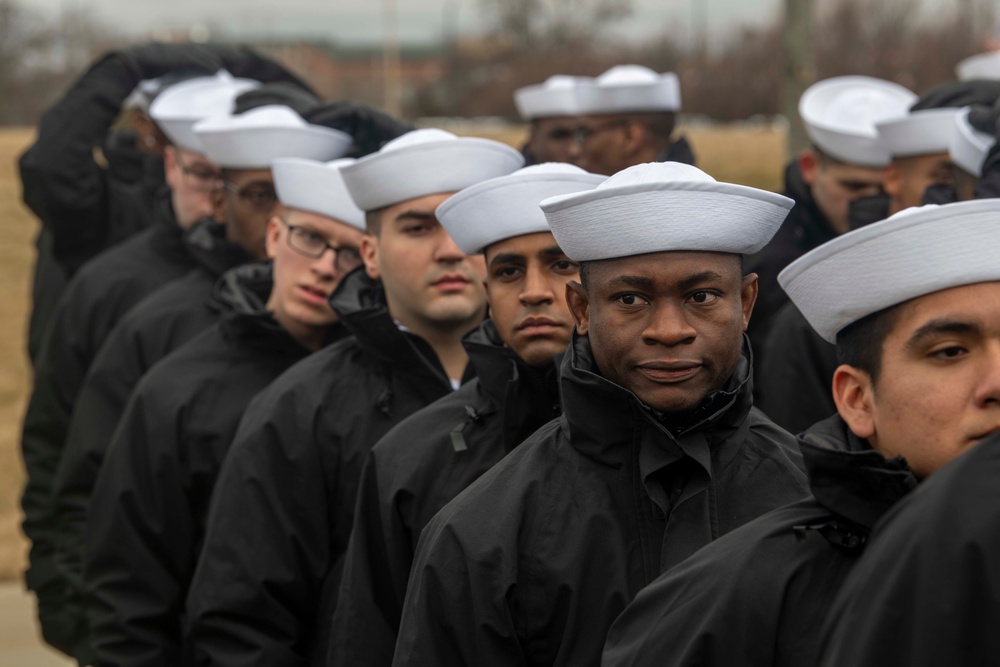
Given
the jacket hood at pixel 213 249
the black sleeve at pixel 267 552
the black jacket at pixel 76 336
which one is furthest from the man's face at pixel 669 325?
the black jacket at pixel 76 336

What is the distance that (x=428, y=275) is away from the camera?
14.8ft

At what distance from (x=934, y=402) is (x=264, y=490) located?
233 centimetres

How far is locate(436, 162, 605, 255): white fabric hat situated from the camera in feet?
12.6

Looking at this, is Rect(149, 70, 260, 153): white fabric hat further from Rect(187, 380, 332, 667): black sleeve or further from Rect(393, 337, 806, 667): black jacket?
Rect(393, 337, 806, 667): black jacket

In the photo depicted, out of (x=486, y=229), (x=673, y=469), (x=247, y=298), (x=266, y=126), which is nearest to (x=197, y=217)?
(x=266, y=126)

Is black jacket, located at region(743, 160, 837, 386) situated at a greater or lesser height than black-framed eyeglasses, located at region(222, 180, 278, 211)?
lesser

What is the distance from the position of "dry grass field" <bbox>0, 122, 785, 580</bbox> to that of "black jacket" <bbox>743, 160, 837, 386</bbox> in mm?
5813

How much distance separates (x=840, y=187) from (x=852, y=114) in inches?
16.6

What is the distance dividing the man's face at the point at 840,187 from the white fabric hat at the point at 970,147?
41.4 inches

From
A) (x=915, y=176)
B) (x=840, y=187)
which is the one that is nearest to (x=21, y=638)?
(x=840, y=187)

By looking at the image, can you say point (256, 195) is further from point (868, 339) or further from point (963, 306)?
point (963, 306)

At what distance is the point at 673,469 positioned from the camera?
9.91ft

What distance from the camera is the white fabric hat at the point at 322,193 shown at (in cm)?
518

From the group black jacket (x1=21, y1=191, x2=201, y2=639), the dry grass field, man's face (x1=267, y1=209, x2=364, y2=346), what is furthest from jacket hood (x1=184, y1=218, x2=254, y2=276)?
the dry grass field
